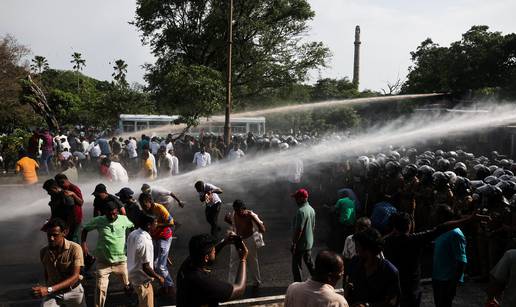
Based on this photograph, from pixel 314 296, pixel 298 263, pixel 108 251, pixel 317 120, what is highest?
pixel 317 120

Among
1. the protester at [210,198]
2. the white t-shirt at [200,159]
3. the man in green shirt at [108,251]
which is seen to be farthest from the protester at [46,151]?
the man in green shirt at [108,251]

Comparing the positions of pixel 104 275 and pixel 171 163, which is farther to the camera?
pixel 171 163

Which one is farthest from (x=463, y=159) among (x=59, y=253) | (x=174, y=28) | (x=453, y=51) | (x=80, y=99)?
(x=80, y=99)

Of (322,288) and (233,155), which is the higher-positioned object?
(322,288)

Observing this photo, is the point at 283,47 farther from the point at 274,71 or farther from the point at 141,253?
the point at 141,253

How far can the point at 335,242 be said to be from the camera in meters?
9.75

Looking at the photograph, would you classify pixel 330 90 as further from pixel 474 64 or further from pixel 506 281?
pixel 506 281

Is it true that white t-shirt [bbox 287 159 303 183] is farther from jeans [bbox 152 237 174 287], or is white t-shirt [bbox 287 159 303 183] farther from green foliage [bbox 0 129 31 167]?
green foliage [bbox 0 129 31 167]

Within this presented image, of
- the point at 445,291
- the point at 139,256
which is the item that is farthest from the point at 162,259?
the point at 445,291

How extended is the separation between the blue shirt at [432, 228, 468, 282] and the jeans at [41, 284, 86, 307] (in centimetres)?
410

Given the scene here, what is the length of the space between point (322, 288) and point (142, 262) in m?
2.81

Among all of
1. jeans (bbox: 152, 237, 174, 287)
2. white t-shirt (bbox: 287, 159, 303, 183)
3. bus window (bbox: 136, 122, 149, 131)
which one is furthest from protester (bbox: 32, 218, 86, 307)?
bus window (bbox: 136, 122, 149, 131)

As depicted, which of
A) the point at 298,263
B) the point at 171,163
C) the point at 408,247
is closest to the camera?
the point at 408,247

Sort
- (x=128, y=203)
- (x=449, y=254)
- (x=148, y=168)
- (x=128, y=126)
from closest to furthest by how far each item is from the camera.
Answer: (x=449, y=254), (x=128, y=203), (x=148, y=168), (x=128, y=126)
